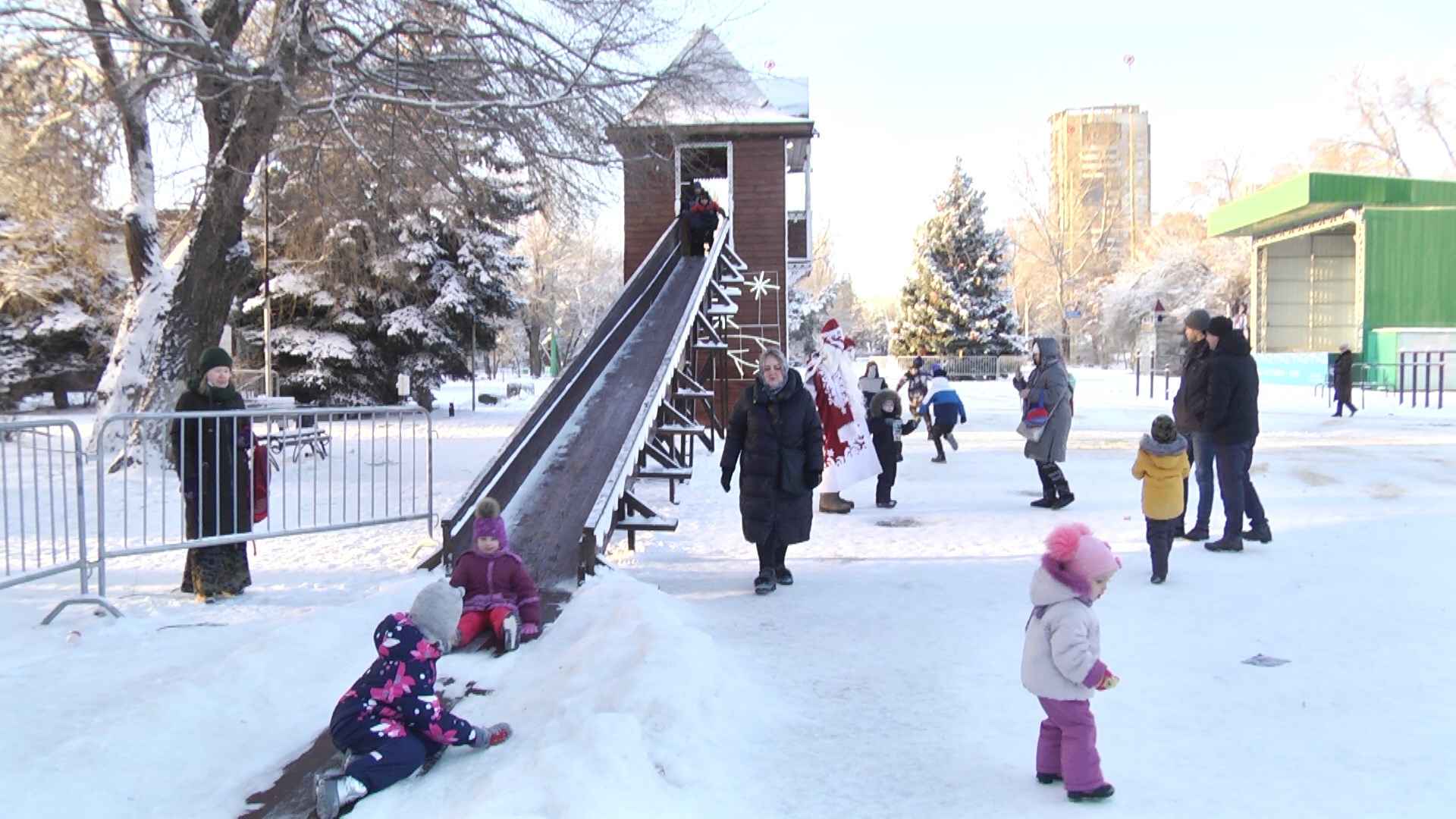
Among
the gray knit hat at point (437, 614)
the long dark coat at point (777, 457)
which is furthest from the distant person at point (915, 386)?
the gray knit hat at point (437, 614)

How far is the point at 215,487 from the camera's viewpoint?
648cm

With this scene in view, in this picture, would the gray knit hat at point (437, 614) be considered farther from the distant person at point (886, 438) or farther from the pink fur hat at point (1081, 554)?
the distant person at point (886, 438)

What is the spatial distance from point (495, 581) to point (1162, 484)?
463 centimetres

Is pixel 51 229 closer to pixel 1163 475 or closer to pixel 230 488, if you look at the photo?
pixel 230 488

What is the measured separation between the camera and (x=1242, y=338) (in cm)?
760

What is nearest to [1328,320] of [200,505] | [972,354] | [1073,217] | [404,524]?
[972,354]

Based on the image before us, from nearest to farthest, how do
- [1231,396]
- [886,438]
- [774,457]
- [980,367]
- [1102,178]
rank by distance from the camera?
1. [774,457]
2. [1231,396]
3. [886,438]
4. [980,367]
5. [1102,178]

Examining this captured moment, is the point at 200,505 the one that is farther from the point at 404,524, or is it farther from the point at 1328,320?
the point at 1328,320

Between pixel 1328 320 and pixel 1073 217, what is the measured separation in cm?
2489

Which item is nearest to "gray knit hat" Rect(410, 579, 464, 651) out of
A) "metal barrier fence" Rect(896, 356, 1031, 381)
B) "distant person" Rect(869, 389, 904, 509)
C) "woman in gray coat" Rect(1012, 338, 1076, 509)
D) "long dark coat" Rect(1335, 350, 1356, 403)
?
"distant person" Rect(869, 389, 904, 509)

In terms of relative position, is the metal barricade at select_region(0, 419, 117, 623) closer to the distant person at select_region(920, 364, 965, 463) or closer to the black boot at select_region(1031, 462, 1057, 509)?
the black boot at select_region(1031, 462, 1057, 509)

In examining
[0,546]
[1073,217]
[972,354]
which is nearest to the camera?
[0,546]

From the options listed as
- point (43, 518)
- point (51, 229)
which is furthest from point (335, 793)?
point (51, 229)

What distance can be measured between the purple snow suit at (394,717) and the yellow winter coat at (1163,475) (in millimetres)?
4985
